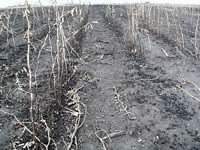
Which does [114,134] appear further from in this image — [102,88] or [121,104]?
[102,88]

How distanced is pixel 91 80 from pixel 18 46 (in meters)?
2.73

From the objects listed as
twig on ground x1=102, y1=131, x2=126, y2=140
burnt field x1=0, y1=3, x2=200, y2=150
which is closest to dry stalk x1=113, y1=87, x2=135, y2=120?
burnt field x1=0, y1=3, x2=200, y2=150

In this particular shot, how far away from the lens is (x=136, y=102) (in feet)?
14.1

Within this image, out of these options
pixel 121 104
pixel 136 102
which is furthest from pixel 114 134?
pixel 136 102

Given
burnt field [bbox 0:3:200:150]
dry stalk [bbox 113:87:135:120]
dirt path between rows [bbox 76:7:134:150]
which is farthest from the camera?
dry stalk [bbox 113:87:135:120]

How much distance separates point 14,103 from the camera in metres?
4.29

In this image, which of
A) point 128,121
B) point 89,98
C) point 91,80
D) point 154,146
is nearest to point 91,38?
point 91,80

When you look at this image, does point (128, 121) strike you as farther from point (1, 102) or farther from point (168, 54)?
point (168, 54)

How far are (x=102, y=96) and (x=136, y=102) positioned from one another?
42 cm

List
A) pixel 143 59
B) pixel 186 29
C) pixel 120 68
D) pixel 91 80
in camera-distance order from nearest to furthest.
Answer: pixel 91 80, pixel 120 68, pixel 143 59, pixel 186 29

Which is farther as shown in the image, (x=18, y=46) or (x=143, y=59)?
(x=18, y=46)

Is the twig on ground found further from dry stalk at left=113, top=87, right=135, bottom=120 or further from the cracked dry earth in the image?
dry stalk at left=113, top=87, right=135, bottom=120

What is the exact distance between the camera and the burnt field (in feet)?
11.1

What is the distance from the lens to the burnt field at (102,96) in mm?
3396
